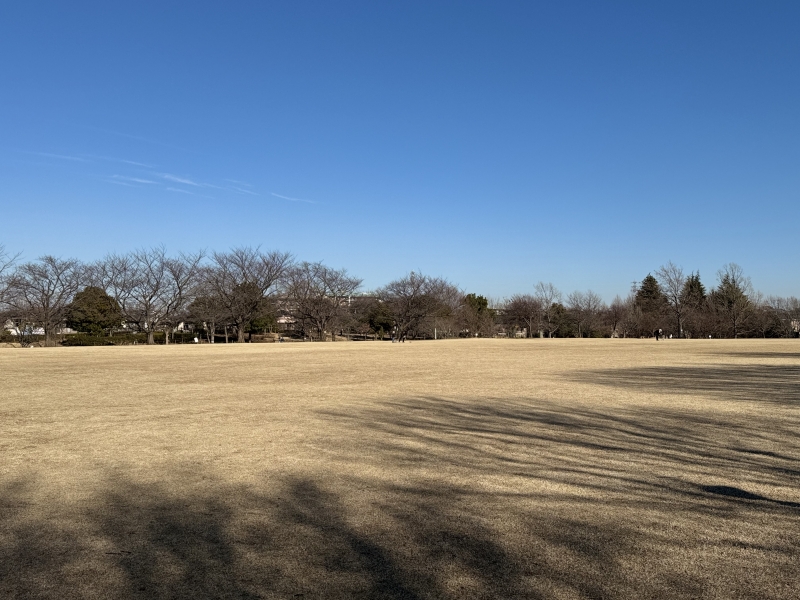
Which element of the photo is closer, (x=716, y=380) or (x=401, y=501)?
(x=401, y=501)

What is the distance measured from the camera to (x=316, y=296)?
214 ft

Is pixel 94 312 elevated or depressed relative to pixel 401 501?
elevated

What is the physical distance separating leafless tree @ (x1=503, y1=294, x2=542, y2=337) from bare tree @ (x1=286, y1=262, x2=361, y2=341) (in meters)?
27.8

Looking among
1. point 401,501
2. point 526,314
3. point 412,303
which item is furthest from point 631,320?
point 401,501

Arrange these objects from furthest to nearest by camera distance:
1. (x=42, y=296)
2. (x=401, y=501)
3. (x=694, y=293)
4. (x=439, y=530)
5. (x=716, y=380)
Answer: (x=694, y=293), (x=42, y=296), (x=716, y=380), (x=401, y=501), (x=439, y=530)

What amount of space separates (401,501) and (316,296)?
201ft

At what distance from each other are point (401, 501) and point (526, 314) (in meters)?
79.1

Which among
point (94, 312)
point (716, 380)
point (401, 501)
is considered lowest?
point (716, 380)

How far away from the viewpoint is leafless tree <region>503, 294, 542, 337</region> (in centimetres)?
8175

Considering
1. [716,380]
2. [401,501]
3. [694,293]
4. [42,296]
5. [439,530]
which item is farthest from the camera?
[694,293]

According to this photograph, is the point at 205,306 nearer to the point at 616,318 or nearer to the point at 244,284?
the point at 244,284

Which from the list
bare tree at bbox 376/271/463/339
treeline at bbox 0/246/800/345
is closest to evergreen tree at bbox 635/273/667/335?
treeline at bbox 0/246/800/345

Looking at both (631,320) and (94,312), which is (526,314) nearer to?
(631,320)

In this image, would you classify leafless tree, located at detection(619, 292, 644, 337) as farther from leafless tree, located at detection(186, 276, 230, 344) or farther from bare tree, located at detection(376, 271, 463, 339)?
leafless tree, located at detection(186, 276, 230, 344)
